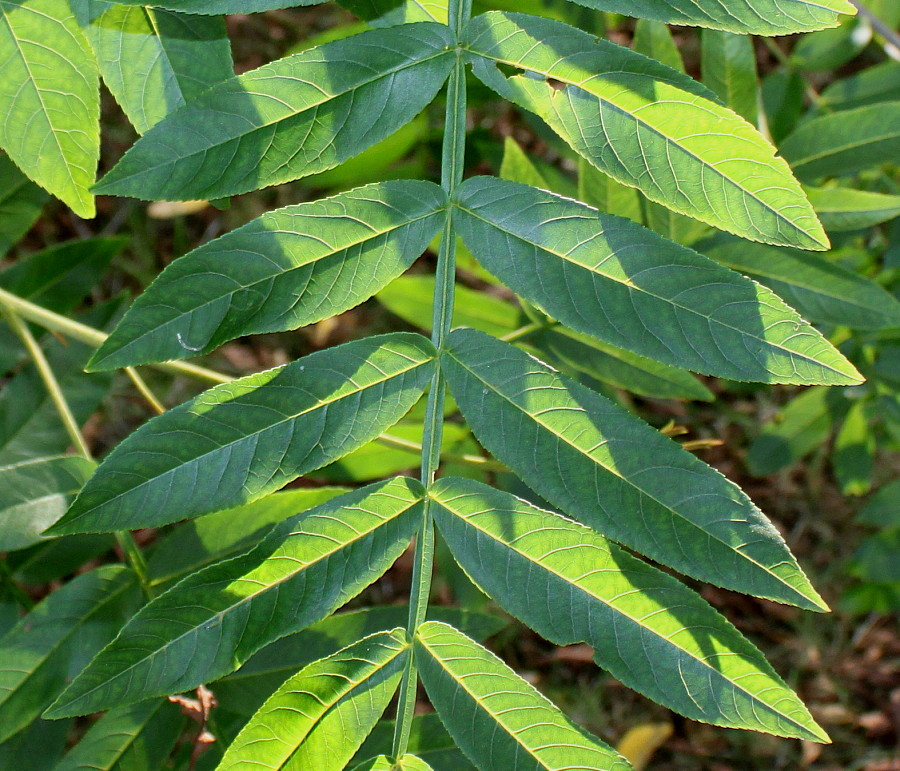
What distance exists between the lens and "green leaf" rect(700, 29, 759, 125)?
1396 mm

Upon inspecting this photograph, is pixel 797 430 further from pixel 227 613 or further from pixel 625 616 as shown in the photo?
pixel 227 613

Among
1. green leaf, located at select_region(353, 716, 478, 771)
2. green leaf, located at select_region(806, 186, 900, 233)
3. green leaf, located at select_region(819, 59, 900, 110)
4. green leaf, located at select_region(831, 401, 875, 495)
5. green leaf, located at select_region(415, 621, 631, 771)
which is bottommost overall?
green leaf, located at select_region(831, 401, 875, 495)

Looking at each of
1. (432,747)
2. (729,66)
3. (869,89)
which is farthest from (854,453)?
(432,747)

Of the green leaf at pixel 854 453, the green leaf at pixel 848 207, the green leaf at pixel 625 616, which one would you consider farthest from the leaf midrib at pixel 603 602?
the green leaf at pixel 854 453

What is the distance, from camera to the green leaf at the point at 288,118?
0.89 meters

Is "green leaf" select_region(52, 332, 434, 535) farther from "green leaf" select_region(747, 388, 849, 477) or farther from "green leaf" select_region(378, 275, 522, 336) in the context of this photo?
"green leaf" select_region(747, 388, 849, 477)

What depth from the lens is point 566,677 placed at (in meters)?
2.87

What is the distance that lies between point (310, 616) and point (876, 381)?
4.91 feet

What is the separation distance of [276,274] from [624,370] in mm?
746

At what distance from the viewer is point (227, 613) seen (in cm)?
88

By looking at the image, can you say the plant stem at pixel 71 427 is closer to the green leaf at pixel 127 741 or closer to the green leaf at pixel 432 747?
the green leaf at pixel 127 741

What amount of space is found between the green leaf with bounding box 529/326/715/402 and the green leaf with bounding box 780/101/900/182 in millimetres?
396

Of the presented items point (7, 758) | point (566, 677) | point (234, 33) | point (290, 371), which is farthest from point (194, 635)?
point (234, 33)

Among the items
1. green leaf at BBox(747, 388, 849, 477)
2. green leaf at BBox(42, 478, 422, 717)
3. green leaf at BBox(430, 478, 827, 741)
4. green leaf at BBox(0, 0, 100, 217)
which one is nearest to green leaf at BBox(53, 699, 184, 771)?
green leaf at BBox(42, 478, 422, 717)
